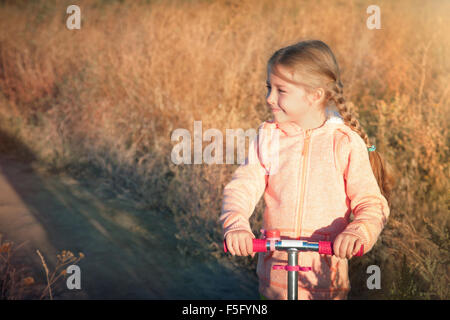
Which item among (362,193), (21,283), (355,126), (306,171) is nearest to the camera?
(362,193)

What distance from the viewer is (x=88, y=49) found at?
709cm

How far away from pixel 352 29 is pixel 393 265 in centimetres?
418

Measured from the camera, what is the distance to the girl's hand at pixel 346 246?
1.54 metres

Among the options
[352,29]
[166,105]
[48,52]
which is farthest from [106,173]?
[352,29]

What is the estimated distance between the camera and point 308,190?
184cm

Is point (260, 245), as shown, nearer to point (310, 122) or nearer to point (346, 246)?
point (346, 246)

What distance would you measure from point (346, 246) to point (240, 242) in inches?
A: 14.0

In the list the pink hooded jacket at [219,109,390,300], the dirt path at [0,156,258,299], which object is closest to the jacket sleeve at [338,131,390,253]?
the pink hooded jacket at [219,109,390,300]

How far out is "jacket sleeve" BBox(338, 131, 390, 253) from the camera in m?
1.63

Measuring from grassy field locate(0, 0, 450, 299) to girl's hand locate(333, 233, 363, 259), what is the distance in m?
1.31

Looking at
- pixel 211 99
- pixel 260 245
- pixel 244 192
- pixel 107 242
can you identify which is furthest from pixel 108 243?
pixel 260 245

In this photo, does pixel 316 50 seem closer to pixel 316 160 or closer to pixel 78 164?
pixel 316 160

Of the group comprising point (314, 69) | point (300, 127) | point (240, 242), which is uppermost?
point (314, 69)

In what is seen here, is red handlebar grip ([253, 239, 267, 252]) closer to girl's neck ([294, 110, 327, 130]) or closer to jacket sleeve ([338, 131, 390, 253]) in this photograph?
jacket sleeve ([338, 131, 390, 253])
